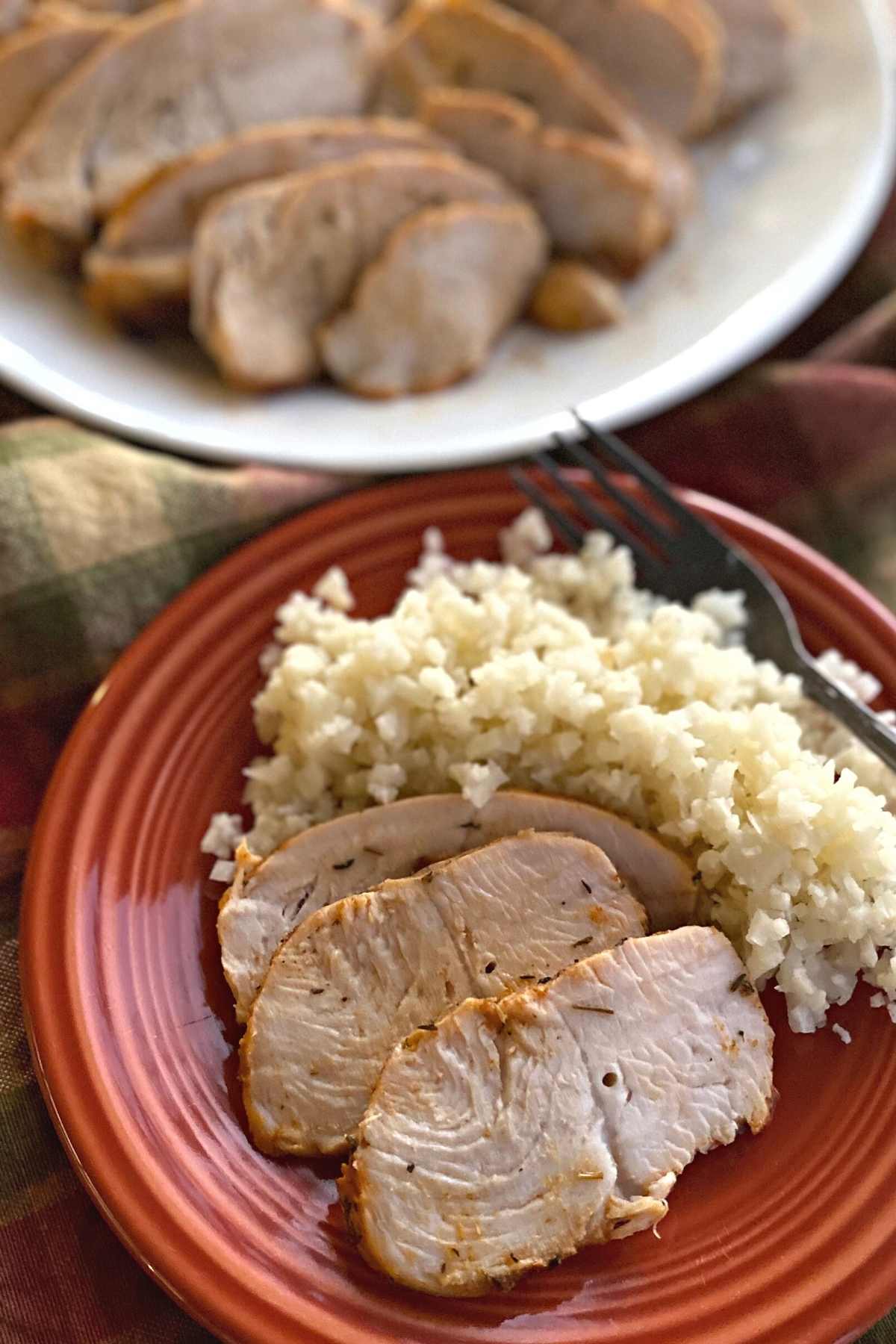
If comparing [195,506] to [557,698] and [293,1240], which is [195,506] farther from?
[293,1240]

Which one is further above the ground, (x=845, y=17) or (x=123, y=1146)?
(x=845, y=17)

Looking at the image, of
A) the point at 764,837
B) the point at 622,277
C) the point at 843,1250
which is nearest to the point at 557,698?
the point at 764,837

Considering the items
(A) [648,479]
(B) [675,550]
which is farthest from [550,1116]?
(A) [648,479]

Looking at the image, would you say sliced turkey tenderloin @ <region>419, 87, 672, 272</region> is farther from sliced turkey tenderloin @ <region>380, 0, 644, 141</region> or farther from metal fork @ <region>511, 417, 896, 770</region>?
metal fork @ <region>511, 417, 896, 770</region>

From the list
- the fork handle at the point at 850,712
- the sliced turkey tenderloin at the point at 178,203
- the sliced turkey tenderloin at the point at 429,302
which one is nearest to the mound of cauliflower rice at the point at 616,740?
the fork handle at the point at 850,712

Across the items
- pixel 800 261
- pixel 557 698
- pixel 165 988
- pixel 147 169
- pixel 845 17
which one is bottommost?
pixel 165 988

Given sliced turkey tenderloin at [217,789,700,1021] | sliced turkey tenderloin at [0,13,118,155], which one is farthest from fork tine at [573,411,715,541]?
sliced turkey tenderloin at [0,13,118,155]
